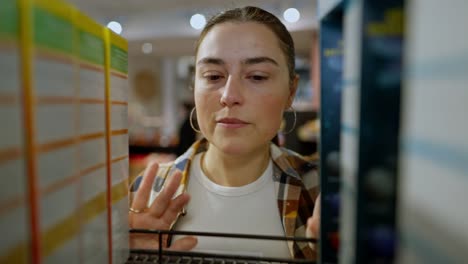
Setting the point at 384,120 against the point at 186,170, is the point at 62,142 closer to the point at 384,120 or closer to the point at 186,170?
the point at 384,120

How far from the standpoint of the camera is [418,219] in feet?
0.78

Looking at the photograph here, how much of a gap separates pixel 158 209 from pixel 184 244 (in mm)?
60

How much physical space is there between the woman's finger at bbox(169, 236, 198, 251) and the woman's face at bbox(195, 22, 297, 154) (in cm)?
13

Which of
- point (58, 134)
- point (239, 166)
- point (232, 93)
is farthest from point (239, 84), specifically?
point (58, 134)

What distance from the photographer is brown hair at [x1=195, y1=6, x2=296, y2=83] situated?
0.49m

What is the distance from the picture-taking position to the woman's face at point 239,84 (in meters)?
Result: 0.47

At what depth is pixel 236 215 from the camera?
1.74 ft

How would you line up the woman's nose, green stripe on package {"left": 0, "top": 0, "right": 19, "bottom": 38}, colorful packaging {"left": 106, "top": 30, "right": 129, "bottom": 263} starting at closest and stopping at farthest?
green stripe on package {"left": 0, "top": 0, "right": 19, "bottom": 38} < colorful packaging {"left": 106, "top": 30, "right": 129, "bottom": 263} < the woman's nose

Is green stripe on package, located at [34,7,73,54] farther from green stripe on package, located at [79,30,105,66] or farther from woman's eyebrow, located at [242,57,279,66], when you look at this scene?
woman's eyebrow, located at [242,57,279,66]

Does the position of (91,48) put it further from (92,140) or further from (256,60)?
(256,60)

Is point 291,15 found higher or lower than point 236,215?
higher

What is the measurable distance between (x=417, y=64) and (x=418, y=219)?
0.34 feet

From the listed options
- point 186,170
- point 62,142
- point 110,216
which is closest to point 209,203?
point 186,170

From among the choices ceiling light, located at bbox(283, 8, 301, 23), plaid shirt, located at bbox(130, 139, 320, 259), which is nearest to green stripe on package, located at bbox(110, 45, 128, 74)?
plaid shirt, located at bbox(130, 139, 320, 259)
